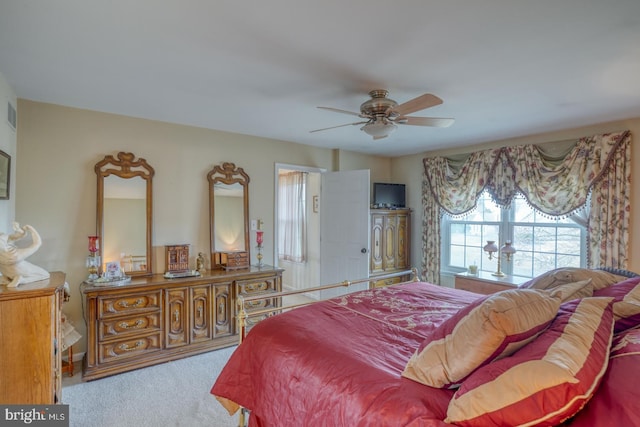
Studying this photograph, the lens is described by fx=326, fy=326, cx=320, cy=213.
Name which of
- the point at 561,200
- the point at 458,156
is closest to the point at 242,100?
the point at 458,156

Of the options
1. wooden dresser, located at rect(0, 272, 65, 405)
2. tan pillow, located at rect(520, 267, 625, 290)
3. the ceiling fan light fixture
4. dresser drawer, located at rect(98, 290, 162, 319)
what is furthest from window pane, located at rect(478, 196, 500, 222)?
wooden dresser, located at rect(0, 272, 65, 405)

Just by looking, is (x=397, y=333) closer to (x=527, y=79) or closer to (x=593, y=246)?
(x=527, y=79)

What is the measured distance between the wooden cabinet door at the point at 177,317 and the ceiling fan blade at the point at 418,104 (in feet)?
8.72

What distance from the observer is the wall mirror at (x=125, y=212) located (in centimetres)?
330

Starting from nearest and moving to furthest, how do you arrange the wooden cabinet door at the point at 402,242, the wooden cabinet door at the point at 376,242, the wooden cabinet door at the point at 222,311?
the wooden cabinet door at the point at 222,311 → the wooden cabinet door at the point at 376,242 → the wooden cabinet door at the point at 402,242

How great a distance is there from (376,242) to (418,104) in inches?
116

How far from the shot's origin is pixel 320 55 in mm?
2096

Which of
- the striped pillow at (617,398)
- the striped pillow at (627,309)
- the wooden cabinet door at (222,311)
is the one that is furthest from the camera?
the wooden cabinet door at (222,311)

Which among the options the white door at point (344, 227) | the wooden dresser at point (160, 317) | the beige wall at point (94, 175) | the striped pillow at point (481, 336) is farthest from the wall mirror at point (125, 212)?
the striped pillow at point (481, 336)

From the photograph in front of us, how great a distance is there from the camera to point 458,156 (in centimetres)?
481

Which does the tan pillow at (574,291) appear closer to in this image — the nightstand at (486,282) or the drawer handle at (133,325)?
the nightstand at (486,282)

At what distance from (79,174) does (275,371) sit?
9.64ft

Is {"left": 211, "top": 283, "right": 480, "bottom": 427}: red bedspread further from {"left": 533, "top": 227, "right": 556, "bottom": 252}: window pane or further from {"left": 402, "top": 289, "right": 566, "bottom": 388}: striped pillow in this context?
{"left": 533, "top": 227, "right": 556, "bottom": 252}: window pane

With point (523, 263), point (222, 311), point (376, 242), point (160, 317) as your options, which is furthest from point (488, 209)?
point (160, 317)
